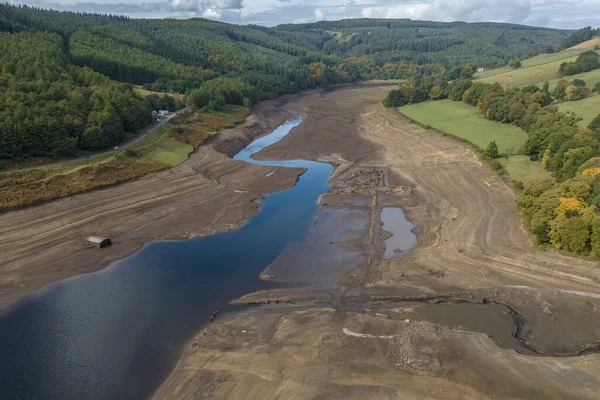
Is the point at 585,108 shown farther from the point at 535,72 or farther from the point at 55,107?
the point at 55,107

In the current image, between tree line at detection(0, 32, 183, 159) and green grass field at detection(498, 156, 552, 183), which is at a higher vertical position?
tree line at detection(0, 32, 183, 159)

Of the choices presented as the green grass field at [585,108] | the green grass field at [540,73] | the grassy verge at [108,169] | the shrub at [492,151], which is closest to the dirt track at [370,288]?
the grassy verge at [108,169]

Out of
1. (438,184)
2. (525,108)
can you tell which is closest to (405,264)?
(438,184)

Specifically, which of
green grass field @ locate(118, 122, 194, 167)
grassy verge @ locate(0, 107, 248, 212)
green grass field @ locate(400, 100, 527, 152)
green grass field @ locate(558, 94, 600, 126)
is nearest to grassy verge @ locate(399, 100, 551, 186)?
green grass field @ locate(400, 100, 527, 152)

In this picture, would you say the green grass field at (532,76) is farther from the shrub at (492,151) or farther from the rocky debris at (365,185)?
the rocky debris at (365,185)

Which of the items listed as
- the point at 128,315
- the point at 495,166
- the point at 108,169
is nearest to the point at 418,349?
the point at 128,315

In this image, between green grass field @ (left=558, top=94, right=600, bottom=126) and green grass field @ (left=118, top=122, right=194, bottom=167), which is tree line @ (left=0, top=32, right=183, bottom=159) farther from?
green grass field @ (left=558, top=94, right=600, bottom=126)
